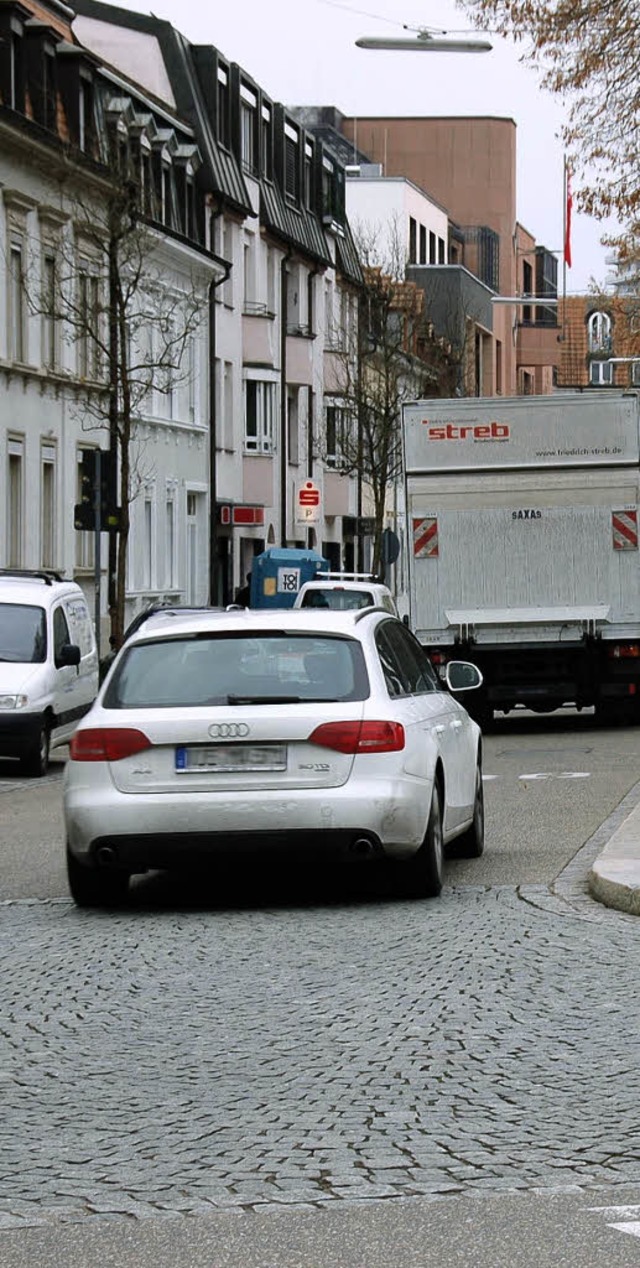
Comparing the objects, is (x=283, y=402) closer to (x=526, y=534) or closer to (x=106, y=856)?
(x=526, y=534)

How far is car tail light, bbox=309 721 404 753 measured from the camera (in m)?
11.6

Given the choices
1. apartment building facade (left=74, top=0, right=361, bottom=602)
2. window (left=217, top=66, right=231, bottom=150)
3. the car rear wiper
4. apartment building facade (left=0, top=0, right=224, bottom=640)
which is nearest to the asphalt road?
the car rear wiper

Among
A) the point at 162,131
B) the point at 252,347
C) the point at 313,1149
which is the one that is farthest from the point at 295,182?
the point at 313,1149

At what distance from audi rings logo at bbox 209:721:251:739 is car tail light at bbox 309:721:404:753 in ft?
1.04

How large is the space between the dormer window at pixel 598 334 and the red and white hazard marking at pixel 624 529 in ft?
329

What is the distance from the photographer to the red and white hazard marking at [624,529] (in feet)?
86.7

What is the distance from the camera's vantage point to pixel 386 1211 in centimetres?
582

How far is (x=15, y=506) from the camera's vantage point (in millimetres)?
41656

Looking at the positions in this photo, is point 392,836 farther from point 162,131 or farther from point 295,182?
point 295,182

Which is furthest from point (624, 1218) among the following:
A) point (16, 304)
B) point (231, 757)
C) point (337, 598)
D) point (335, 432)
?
point (335, 432)

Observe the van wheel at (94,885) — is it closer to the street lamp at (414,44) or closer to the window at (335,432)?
the street lamp at (414,44)

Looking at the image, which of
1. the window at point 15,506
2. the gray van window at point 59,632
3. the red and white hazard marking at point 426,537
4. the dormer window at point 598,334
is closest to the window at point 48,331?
the window at point 15,506

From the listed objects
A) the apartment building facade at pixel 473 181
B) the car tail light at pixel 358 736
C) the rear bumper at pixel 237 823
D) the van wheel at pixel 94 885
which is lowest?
the van wheel at pixel 94 885

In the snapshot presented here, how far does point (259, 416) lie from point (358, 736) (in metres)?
50.3
